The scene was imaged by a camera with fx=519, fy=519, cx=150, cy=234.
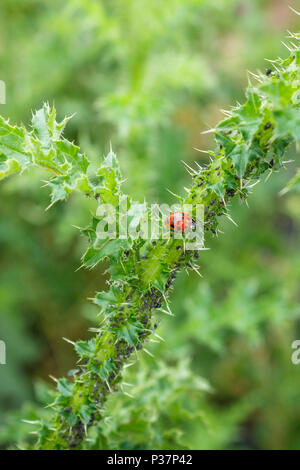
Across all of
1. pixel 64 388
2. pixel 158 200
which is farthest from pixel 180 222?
pixel 158 200

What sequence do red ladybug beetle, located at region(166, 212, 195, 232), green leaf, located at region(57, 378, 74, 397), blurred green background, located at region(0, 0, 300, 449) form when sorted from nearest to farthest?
red ladybug beetle, located at region(166, 212, 195, 232) → green leaf, located at region(57, 378, 74, 397) → blurred green background, located at region(0, 0, 300, 449)

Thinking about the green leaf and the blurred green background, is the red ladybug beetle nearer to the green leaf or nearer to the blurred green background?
the green leaf

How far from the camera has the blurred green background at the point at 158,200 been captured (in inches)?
142

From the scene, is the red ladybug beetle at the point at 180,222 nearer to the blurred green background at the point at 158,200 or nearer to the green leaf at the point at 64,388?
the green leaf at the point at 64,388

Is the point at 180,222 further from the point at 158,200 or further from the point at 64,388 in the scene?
the point at 158,200

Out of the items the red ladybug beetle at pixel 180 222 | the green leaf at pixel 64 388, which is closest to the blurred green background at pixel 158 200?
the green leaf at pixel 64 388

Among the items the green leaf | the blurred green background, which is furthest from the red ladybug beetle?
the blurred green background

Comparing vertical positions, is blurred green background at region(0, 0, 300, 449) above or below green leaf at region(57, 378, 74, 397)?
above

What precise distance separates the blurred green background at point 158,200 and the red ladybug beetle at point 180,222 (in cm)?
176

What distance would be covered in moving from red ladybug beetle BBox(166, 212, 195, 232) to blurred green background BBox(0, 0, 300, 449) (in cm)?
176

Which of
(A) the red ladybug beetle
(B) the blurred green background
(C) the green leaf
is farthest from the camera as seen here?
(B) the blurred green background

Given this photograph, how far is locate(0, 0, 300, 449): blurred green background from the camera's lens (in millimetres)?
3613

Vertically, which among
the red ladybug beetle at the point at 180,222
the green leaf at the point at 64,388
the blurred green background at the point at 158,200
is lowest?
the green leaf at the point at 64,388

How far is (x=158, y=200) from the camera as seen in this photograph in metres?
4.30
